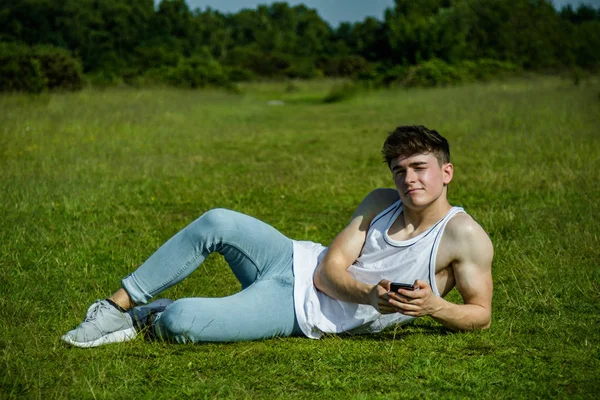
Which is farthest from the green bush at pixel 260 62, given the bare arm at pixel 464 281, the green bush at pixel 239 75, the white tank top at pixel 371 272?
the bare arm at pixel 464 281

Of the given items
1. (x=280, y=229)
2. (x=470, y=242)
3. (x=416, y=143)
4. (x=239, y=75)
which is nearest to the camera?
(x=470, y=242)

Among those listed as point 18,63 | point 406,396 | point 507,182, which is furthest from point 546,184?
point 18,63

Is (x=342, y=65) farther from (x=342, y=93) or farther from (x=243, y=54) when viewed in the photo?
(x=342, y=93)

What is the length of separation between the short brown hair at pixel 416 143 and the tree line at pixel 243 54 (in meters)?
19.8

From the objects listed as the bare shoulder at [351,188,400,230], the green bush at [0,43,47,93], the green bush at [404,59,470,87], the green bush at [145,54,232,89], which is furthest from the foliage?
the bare shoulder at [351,188,400,230]

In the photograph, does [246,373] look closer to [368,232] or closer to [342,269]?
[342,269]

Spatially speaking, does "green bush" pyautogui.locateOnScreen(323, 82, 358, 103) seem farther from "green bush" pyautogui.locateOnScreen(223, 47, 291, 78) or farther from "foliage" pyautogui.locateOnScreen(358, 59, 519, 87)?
"green bush" pyautogui.locateOnScreen(223, 47, 291, 78)

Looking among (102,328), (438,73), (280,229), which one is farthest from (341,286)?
(438,73)

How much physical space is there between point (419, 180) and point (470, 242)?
415 mm

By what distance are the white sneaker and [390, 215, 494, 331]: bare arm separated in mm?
1504

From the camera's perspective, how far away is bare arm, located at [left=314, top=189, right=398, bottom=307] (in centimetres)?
380

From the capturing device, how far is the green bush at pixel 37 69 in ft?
70.7

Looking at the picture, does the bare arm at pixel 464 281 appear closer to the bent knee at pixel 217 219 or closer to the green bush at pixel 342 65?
the bent knee at pixel 217 219

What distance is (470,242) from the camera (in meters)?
3.75
